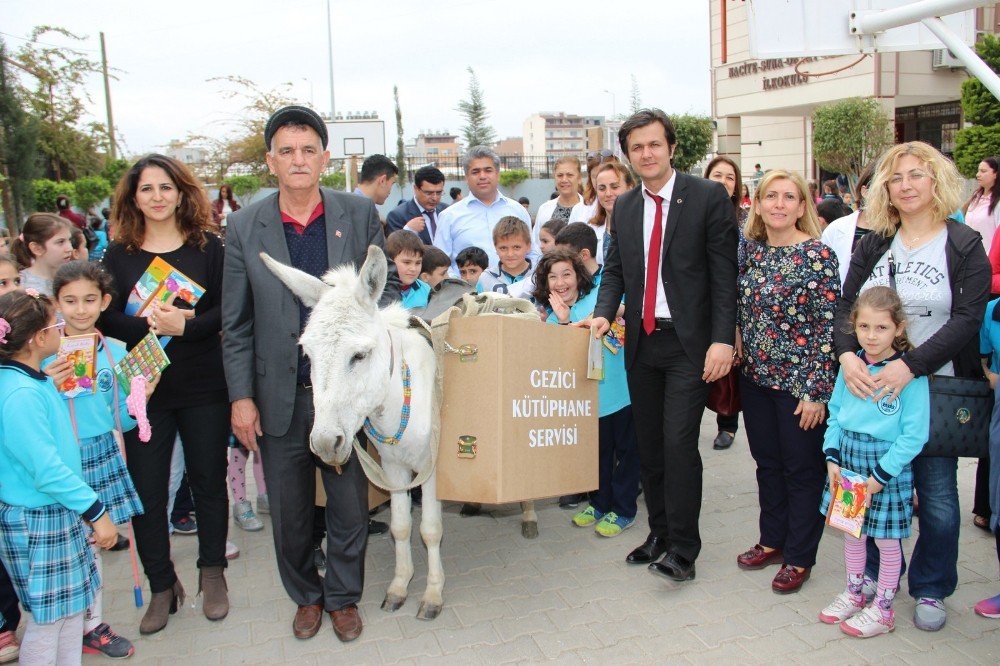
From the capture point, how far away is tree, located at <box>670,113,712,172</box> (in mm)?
26875

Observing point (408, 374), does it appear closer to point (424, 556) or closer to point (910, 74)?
point (424, 556)

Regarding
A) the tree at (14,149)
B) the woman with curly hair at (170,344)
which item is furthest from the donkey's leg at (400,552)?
the tree at (14,149)

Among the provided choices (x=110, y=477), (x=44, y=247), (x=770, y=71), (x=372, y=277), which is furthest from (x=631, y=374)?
(x=770, y=71)

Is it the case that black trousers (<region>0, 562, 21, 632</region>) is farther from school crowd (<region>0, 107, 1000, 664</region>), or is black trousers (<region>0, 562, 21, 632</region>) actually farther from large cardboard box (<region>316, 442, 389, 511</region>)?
large cardboard box (<region>316, 442, 389, 511</region>)

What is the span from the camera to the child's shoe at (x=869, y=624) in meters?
3.40

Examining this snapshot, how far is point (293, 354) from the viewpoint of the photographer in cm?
339

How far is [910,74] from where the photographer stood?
2239cm

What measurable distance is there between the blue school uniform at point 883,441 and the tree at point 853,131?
1959cm

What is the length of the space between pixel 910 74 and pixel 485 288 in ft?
74.3

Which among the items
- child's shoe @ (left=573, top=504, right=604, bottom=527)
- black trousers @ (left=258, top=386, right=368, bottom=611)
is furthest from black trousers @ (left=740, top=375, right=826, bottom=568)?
black trousers @ (left=258, top=386, right=368, bottom=611)

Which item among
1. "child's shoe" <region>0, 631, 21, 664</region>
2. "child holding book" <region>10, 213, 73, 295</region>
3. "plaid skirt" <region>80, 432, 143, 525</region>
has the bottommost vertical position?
"child's shoe" <region>0, 631, 21, 664</region>

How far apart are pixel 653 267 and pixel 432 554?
199cm

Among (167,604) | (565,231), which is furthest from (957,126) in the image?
(167,604)

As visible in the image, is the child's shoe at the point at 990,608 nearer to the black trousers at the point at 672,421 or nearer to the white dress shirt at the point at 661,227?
the black trousers at the point at 672,421
